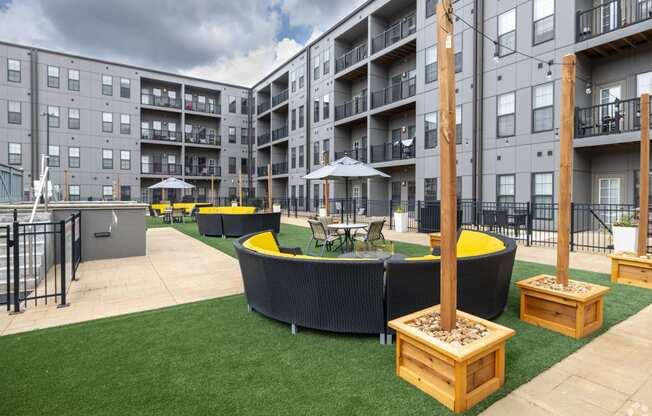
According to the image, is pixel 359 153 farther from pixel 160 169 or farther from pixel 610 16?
pixel 160 169

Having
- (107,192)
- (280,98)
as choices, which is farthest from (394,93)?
(107,192)

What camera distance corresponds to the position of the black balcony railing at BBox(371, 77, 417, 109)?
64.2 feet

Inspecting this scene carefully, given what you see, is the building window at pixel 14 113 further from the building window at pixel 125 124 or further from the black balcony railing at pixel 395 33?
the black balcony railing at pixel 395 33

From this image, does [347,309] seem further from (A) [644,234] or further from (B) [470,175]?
(B) [470,175]

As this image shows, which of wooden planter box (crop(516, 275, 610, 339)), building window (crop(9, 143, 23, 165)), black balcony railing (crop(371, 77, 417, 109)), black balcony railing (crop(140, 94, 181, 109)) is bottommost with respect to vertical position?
wooden planter box (crop(516, 275, 610, 339))

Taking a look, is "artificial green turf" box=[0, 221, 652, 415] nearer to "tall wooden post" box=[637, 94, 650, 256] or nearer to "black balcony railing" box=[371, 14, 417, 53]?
"tall wooden post" box=[637, 94, 650, 256]

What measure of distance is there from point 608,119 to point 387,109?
34.5 ft

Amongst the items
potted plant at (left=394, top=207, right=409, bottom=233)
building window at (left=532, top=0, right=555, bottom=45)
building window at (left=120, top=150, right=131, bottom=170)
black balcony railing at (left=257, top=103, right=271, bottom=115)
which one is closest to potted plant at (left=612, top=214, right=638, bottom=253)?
potted plant at (left=394, top=207, right=409, bottom=233)

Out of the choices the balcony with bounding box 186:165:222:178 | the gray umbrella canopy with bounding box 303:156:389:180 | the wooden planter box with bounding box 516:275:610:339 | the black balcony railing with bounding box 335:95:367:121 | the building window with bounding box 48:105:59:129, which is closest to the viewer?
the wooden planter box with bounding box 516:275:610:339

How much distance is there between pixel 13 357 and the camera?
336 centimetres

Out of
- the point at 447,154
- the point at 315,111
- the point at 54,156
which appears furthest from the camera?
the point at 54,156

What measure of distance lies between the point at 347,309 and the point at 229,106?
36.4m

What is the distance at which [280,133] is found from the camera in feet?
107

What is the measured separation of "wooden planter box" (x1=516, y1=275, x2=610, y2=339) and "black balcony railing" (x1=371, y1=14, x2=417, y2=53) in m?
18.6
